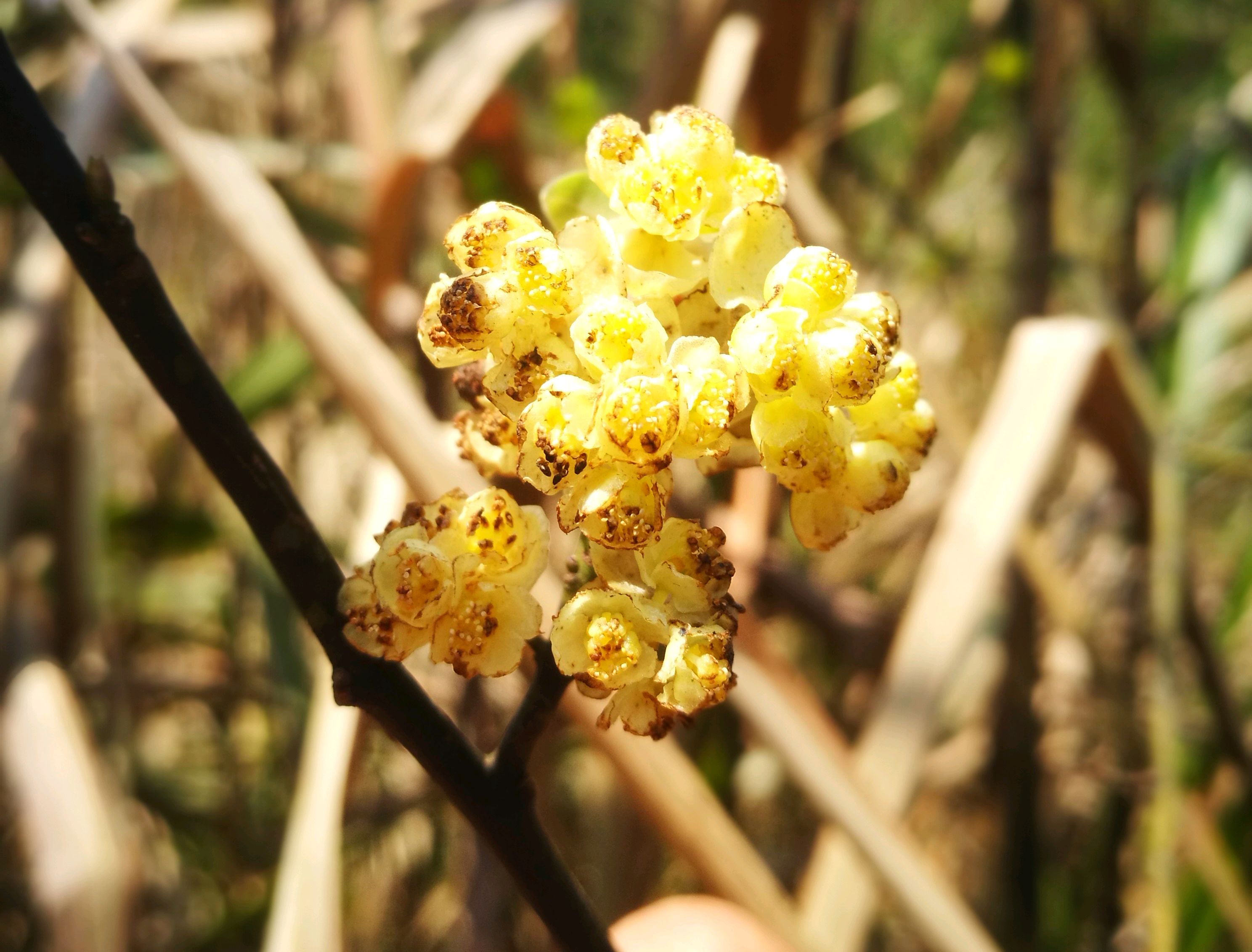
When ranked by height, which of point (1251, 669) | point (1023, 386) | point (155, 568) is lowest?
point (1251, 669)

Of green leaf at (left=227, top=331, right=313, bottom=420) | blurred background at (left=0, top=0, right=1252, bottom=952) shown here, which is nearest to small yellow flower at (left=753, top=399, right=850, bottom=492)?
blurred background at (left=0, top=0, right=1252, bottom=952)

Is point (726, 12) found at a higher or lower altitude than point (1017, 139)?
higher

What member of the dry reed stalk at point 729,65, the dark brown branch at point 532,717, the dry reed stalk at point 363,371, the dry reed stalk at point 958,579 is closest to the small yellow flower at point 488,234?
the dark brown branch at point 532,717

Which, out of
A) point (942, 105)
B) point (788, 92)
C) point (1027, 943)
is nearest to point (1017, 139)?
point (942, 105)

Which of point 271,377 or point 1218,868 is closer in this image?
point 1218,868

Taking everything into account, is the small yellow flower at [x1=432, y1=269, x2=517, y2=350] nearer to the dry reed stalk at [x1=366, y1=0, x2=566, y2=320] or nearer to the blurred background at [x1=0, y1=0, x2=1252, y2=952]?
the blurred background at [x1=0, y1=0, x2=1252, y2=952]

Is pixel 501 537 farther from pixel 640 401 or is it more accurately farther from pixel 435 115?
pixel 435 115

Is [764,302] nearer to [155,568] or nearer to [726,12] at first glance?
[726,12]

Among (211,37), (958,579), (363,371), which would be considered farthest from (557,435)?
(211,37)
